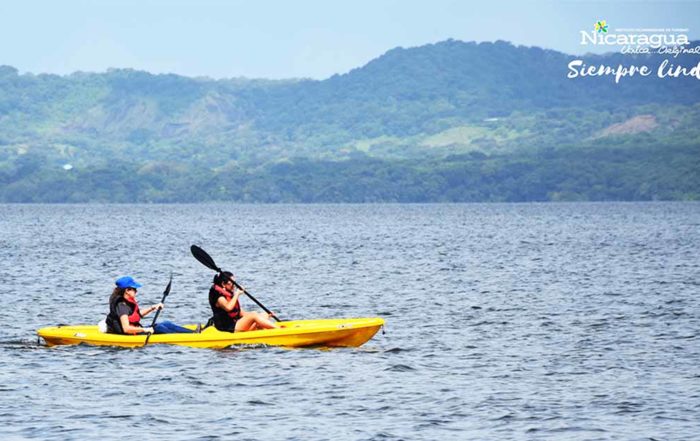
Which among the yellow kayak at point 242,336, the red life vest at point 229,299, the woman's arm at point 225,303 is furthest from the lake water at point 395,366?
the woman's arm at point 225,303

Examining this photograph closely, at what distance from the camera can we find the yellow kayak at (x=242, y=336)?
30.0 metres

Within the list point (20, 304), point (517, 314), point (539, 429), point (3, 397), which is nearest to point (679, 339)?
point (517, 314)

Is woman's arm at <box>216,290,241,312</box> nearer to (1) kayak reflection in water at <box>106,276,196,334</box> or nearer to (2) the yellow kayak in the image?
(2) the yellow kayak

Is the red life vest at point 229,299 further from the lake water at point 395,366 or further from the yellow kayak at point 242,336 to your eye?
the lake water at point 395,366

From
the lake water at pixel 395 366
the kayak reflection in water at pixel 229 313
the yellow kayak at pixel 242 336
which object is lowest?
the lake water at pixel 395 366

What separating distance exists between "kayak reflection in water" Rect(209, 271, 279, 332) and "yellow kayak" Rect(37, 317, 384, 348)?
232 millimetres

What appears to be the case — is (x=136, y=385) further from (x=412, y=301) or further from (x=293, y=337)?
(x=412, y=301)

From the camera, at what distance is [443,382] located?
2733cm

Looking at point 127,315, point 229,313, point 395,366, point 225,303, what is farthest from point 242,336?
point 395,366

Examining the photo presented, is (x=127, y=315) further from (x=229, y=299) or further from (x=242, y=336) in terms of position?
(x=242, y=336)

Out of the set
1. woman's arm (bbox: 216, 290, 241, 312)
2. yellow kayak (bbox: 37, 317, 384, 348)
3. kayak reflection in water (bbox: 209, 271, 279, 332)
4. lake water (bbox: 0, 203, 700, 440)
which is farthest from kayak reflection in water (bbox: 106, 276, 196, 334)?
woman's arm (bbox: 216, 290, 241, 312)

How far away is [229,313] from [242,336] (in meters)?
0.62

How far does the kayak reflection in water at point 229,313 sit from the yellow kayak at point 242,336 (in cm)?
23

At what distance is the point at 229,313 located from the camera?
2992 cm
